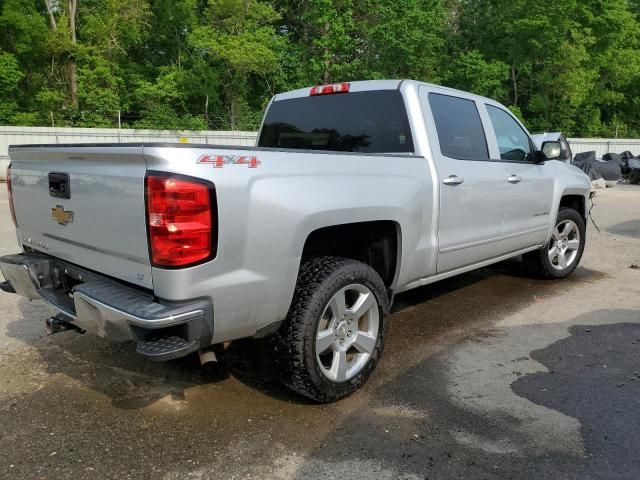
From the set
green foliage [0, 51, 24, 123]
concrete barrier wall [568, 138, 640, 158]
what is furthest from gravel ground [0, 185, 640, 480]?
concrete barrier wall [568, 138, 640, 158]

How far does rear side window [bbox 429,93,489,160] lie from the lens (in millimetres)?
4320

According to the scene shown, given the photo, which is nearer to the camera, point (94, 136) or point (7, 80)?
point (94, 136)

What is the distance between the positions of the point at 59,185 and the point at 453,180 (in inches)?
106

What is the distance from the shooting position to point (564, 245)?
6363mm

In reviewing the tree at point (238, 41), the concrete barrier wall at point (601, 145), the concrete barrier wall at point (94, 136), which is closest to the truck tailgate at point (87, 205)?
the concrete barrier wall at point (94, 136)

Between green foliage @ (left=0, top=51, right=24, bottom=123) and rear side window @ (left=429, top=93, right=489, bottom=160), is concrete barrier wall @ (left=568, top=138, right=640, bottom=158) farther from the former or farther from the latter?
rear side window @ (left=429, top=93, right=489, bottom=160)

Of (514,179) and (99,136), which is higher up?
(514,179)

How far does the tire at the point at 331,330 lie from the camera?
3102 mm

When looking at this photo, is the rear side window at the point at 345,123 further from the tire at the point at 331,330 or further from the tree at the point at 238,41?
the tree at the point at 238,41

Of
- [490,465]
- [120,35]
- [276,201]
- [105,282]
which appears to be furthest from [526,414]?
[120,35]

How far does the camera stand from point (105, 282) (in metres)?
2.99

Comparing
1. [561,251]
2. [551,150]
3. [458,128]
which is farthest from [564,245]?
[458,128]

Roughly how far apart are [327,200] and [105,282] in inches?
50.4

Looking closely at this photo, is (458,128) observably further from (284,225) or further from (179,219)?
(179,219)
